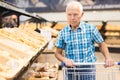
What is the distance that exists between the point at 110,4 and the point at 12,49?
13338 mm

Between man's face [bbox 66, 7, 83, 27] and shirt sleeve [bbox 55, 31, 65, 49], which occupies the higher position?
man's face [bbox 66, 7, 83, 27]

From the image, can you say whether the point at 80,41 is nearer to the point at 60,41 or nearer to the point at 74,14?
the point at 60,41

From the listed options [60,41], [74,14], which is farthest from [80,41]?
[74,14]

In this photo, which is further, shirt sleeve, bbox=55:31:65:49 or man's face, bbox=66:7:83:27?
shirt sleeve, bbox=55:31:65:49

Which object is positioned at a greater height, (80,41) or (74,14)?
(74,14)

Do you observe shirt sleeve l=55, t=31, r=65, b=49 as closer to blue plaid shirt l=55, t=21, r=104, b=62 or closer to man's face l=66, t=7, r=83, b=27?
blue plaid shirt l=55, t=21, r=104, b=62

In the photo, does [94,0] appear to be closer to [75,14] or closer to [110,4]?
[110,4]

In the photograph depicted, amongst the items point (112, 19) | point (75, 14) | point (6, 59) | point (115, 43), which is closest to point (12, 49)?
point (6, 59)

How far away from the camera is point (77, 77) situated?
9.55ft

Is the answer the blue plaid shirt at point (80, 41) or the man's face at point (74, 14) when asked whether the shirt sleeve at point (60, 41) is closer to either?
the blue plaid shirt at point (80, 41)

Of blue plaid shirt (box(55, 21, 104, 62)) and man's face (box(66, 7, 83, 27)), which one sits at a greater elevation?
man's face (box(66, 7, 83, 27))

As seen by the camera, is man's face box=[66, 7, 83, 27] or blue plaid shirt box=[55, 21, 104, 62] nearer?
man's face box=[66, 7, 83, 27]

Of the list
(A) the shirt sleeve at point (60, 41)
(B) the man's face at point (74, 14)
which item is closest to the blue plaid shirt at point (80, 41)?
(A) the shirt sleeve at point (60, 41)

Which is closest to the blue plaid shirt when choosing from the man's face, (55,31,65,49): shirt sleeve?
(55,31,65,49): shirt sleeve
